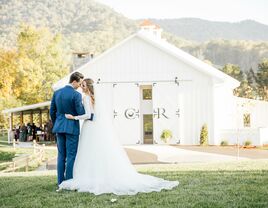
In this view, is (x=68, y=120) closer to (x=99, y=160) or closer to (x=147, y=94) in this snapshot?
(x=99, y=160)

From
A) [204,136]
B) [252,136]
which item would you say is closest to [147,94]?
[204,136]

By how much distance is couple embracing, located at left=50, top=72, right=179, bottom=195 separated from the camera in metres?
8.73

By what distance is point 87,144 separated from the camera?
29.3ft

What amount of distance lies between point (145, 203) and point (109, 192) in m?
1.20

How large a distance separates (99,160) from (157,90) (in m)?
22.7

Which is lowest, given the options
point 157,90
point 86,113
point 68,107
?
point 86,113

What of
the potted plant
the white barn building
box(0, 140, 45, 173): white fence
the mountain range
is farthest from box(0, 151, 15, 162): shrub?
the mountain range

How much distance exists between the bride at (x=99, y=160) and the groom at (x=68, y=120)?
10cm

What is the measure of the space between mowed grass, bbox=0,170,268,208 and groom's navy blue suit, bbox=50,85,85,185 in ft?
1.97

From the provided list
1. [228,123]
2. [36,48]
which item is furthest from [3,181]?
[36,48]

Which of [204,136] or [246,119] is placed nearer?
[204,136]

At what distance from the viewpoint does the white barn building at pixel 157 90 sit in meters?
30.5

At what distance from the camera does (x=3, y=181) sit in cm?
1098

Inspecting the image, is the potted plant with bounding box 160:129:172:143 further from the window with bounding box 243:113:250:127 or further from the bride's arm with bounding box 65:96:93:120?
the bride's arm with bounding box 65:96:93:120
